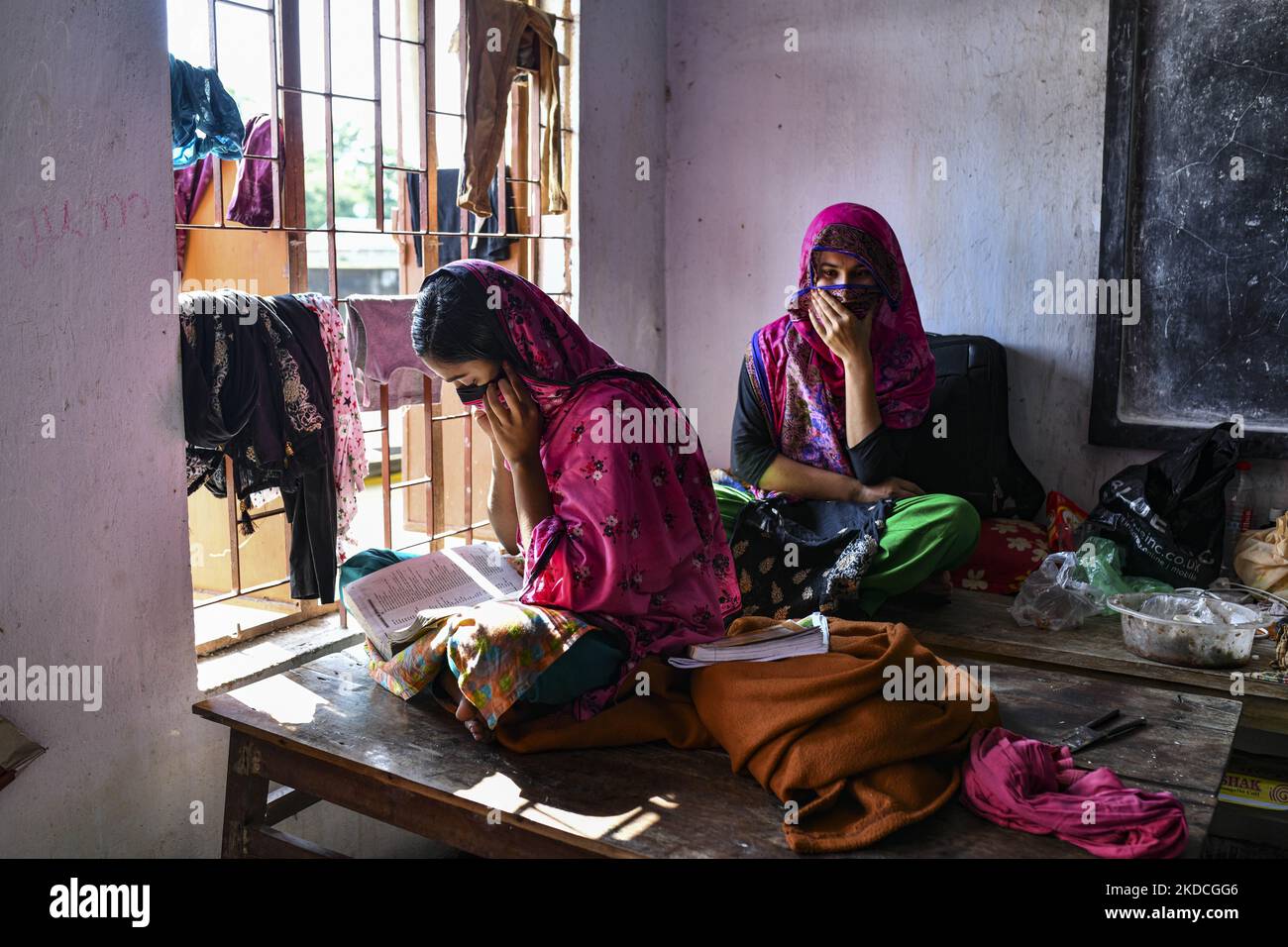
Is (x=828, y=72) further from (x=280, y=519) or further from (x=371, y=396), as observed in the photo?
(x=280, y=519)

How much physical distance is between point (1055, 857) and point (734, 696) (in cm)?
57

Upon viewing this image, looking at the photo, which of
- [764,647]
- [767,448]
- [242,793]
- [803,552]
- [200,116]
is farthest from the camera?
[767,448]

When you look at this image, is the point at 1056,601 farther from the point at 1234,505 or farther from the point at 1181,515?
the point at 1234,505

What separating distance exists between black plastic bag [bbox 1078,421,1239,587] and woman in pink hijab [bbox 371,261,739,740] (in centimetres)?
149

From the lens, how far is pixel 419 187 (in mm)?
3178

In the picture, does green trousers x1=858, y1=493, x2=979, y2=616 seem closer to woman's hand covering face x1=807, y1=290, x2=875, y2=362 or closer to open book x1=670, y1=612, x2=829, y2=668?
woman's hand covering face x1=807, y1=290, x2=875, y2=362

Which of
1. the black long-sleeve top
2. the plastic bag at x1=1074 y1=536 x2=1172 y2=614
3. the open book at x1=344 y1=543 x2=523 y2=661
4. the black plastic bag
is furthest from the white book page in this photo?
the black plastic bag

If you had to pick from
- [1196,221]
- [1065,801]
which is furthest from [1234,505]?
[1065,801]

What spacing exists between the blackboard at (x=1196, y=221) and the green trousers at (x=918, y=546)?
82 cm

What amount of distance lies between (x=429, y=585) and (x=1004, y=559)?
1.74 m

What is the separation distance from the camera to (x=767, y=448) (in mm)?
3227

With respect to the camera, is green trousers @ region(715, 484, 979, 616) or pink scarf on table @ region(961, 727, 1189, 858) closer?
pink scarf on table @ region(961, 727, 1189, 858)

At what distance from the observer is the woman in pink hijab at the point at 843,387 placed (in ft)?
9.94

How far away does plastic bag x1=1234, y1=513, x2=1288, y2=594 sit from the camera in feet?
9.61
